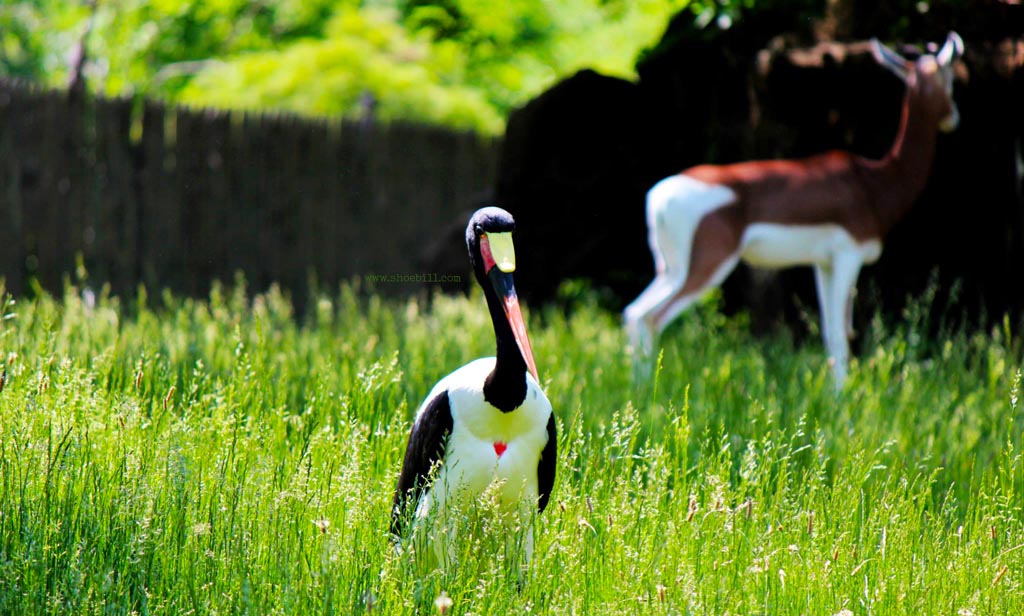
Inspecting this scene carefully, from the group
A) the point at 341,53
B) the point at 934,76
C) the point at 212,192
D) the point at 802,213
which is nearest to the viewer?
the point at 802,213

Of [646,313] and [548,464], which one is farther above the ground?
[548,464]

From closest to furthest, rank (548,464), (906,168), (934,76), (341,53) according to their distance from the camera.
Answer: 1. (548,464)
2. (934,76)
3. (906,168)
4. (341,53)

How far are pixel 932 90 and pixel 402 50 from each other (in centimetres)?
1015

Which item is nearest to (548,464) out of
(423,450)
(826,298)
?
(423,450)

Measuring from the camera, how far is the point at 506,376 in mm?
2943

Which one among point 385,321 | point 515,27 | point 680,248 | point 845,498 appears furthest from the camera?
point 515,27

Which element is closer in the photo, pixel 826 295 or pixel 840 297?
pixel 840 297

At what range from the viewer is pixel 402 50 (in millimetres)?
15805

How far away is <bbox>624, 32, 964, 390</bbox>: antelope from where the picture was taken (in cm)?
645

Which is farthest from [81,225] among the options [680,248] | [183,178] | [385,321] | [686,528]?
[686,528]

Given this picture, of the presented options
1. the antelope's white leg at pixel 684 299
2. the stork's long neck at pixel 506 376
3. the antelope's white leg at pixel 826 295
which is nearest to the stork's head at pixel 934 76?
the antelope's white leg at pixel 826 295

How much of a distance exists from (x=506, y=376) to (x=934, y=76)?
4885 mm

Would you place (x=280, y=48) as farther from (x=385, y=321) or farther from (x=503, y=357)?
(x=503, y=357)

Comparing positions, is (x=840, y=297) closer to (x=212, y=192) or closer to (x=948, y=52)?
(x=948, y=52)
